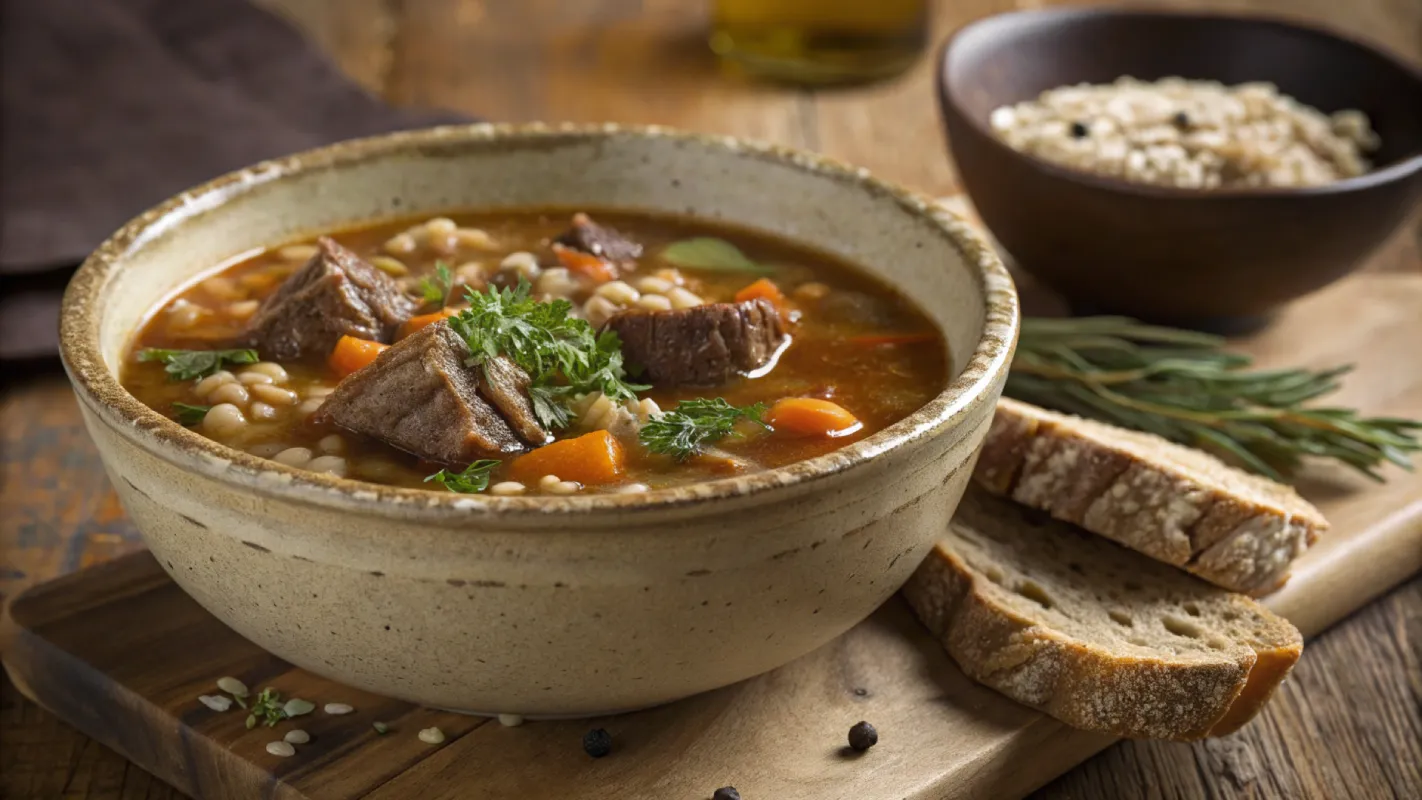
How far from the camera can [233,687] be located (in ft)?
9.52

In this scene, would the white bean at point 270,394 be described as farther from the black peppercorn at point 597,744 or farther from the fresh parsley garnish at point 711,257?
the fresh parsley garnish at point 711,257

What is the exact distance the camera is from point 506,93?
6230mm

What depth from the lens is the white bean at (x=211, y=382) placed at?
9.83ft

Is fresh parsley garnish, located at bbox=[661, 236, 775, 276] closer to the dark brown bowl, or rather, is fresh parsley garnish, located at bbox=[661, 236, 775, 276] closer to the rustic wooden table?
the dark brown bowl

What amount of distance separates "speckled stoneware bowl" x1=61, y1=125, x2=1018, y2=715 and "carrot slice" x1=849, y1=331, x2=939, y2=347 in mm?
131

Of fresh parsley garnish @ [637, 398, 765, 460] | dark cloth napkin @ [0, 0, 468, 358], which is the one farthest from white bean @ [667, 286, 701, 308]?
dark cloth napkin @ [0, 0, 468, 358]

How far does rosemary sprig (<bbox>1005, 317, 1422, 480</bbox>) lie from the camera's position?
3.77m

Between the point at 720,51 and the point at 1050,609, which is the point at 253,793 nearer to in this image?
the point at 1050,609

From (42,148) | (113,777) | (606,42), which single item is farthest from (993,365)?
(606,42)

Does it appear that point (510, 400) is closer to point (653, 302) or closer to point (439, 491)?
point (439, 491)

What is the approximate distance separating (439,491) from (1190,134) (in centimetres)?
308

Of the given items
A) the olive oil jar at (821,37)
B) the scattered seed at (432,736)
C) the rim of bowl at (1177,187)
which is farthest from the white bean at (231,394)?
the olive oil jar at (821,37)

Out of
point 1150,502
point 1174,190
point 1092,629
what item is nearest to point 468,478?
point 1092,629

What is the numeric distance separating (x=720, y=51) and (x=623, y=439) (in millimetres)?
3917
